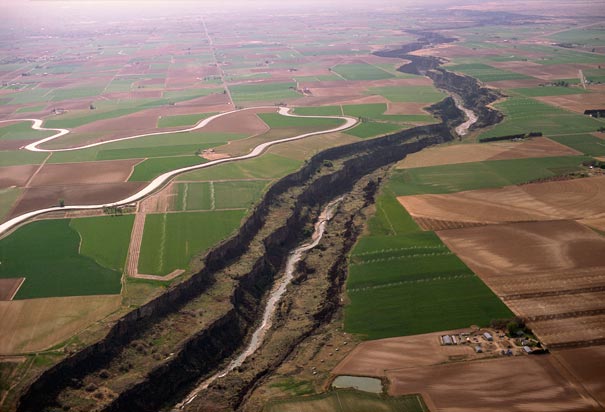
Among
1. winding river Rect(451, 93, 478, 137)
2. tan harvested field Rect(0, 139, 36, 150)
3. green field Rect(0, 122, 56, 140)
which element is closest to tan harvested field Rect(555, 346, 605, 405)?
winding river Rect(451, 93, 478, 137)

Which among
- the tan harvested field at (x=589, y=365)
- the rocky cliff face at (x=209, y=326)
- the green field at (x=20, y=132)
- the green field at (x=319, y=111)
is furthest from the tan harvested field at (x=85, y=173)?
the tan harvested field at (x=589, y=365)

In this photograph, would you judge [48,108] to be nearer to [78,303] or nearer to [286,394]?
[78,303]

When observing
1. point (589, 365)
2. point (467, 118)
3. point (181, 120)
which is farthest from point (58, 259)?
point (467, 118)

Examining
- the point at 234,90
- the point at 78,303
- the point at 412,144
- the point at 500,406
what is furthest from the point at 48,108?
the point at 500,406

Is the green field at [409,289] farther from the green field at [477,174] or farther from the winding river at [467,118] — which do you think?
the winding river at [467,118]

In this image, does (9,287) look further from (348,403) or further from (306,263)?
(348,403)

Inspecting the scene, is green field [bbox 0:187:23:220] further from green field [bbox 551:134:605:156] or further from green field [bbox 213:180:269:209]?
green field [bbox 551:134:605:156]
